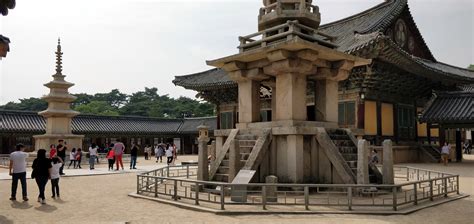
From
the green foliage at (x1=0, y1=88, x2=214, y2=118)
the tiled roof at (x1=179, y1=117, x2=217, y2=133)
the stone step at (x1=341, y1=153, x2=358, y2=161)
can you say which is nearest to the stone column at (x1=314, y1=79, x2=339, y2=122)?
the stone step at (x1=341, y1=153, x2=358, y2=161)

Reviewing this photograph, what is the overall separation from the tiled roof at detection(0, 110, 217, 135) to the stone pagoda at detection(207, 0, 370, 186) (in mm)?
31452

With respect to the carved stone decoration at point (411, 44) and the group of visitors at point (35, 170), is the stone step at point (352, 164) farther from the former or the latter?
the carved stone decoration at point (411, 44)

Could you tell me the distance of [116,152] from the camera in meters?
21.4

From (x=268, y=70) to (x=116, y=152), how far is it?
1237 centimetres

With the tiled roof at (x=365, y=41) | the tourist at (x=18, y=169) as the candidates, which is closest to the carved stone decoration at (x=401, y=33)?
the tiled roof at (x=365, y=41)

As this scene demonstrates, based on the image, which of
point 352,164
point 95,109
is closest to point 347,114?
point 352,164

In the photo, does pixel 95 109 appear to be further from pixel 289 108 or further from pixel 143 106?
pixel 289 108

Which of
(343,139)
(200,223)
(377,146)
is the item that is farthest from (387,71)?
(200,223)

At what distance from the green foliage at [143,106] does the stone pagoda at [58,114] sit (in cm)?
4202

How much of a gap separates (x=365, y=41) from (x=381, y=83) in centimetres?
480

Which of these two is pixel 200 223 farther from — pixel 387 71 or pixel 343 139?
pixel 387 71

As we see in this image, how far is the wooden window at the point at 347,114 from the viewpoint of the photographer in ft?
77.8

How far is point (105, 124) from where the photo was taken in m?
44.8

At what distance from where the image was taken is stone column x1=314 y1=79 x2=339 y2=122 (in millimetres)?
12906
